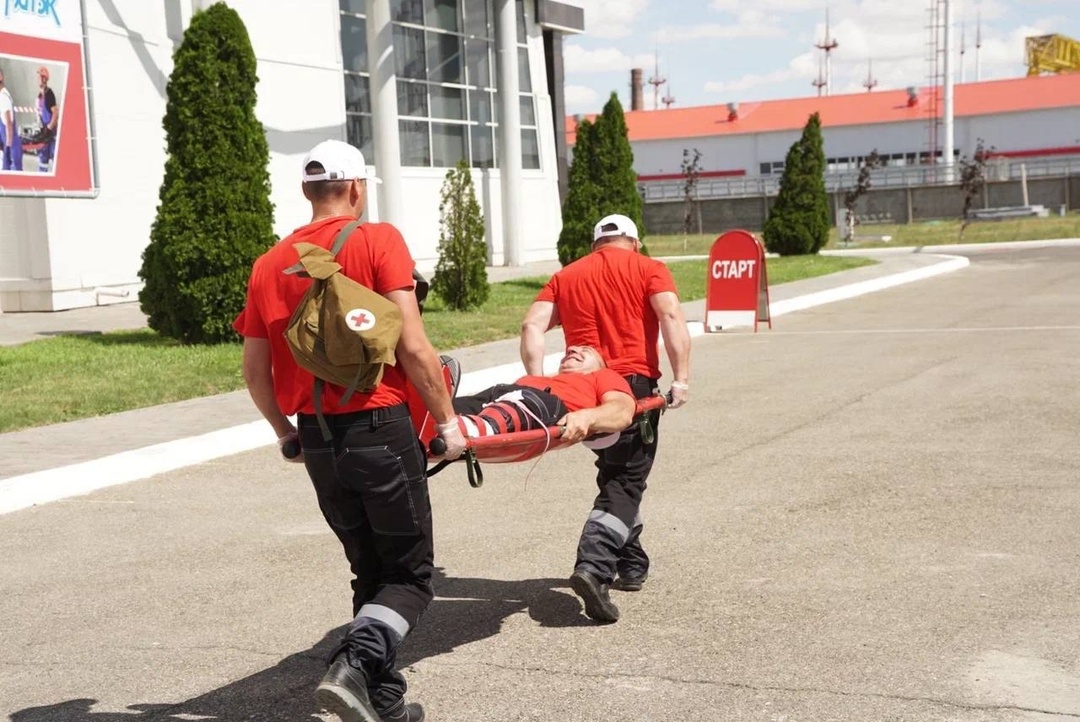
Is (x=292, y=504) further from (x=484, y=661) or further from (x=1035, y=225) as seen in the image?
(x=1035, y=225)

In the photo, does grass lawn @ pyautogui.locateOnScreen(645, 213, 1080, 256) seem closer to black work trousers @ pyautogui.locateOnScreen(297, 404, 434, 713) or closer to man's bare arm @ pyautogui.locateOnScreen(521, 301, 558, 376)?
man's bare arm @ pyautogui.locateOnScreen(521, 301, 558, 376)

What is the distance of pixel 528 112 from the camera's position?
1468 inches

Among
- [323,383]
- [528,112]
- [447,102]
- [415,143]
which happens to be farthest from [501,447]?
[528,112]

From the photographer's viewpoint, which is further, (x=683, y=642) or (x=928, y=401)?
(x=928, y=401)

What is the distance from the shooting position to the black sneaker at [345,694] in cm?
409

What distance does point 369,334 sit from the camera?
156 inches

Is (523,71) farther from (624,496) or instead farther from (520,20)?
(624,496)

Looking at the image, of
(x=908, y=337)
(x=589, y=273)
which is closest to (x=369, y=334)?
(x=589, y=273)

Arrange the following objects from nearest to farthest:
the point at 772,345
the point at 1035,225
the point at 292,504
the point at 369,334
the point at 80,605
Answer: the point at 369,334
the point at 80,605
the point at 292,504
the point at 772,345
the point at 1035,225

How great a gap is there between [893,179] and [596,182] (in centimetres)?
4652

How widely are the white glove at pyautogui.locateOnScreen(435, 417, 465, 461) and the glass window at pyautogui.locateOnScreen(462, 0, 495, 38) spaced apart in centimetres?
3102

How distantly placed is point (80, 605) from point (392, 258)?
121 inches

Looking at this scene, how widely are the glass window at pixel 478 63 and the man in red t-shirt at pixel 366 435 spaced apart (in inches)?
1210

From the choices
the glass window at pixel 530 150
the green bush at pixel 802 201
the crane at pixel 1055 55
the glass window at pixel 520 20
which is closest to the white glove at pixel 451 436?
the glass window at pixel 530 150
